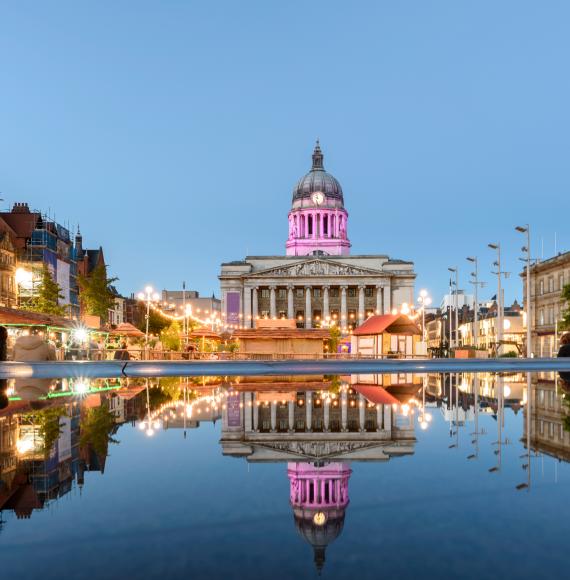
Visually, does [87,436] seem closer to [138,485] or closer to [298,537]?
[138,485]

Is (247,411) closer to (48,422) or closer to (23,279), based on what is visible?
(48,422)

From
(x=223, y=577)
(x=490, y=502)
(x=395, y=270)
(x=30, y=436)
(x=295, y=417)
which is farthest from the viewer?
(x=395, y=270)

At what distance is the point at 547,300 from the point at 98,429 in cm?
8108

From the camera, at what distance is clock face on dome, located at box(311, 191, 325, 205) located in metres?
143

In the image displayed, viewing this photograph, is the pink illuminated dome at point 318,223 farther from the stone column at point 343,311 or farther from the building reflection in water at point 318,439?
the building reflection in water at point 318,439

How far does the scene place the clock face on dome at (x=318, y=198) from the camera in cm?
14300

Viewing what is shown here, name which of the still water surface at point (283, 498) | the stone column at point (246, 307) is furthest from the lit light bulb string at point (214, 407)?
the stone column at point (246, 307)

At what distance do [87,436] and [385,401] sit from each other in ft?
15.2

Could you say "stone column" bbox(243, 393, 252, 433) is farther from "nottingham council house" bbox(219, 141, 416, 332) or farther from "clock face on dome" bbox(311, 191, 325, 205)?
"clock face on dome" bbox(311, 191, 325, 205)

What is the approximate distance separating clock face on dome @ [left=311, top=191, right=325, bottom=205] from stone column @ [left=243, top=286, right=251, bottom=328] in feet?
127

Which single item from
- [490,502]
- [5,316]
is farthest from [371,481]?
[5,316]

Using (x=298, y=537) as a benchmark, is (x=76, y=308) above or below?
above

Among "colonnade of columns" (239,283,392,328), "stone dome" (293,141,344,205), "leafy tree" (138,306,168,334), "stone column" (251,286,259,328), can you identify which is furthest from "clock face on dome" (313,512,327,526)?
"stone dome" (293,141,344,205)

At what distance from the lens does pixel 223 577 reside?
2135mm
